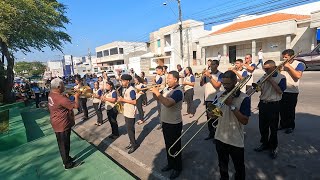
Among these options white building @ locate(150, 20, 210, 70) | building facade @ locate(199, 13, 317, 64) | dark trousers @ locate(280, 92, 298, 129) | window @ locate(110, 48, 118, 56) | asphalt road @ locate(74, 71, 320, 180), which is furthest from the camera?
window @ locate(110, 48, 118, 56)

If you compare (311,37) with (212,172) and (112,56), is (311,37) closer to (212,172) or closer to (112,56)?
(212,172)

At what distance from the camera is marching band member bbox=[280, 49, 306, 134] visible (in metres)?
4.80

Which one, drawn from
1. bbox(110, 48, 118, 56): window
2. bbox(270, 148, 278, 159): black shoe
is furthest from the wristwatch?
bbox(110, 48, 118, 56): window

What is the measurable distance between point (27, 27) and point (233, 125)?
13.9m

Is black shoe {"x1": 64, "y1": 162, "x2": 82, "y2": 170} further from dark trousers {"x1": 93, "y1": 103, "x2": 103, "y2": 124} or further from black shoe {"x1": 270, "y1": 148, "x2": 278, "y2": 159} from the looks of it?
black shoe {"x1": 270, "y1": 148, "x2": 278, "y2": 159}

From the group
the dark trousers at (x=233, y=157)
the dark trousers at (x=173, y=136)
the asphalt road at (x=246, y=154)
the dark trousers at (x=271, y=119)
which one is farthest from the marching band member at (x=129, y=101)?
the dark trousers at (x=271, y=119)

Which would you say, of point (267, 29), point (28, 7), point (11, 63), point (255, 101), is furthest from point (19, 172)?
Answer: point (267, 29)

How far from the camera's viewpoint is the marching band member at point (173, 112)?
3.86 meters

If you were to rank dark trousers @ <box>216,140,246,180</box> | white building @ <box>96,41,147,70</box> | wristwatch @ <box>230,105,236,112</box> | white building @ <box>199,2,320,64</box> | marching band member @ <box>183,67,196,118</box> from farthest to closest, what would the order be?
white building @ <box>96,41,147,70</box> < white building @ <box>199,2,320,64</box> < marching band member @ <box>183,67,196,118</box> < dark trousers @ <box>216,140,246,180</box> < wristwatch @ <box>230,105,236,112</box>

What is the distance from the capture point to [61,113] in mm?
4500

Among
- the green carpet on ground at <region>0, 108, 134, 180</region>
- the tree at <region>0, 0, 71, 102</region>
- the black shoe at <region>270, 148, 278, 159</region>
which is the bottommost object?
the green carpet on ground at <region>0, 108, 134, 180</region>

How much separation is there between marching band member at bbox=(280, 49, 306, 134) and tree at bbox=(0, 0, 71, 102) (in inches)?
483

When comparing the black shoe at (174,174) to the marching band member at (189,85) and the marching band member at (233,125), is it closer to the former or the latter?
the marching band member at (233,125)

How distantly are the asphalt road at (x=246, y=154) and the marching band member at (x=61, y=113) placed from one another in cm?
135
